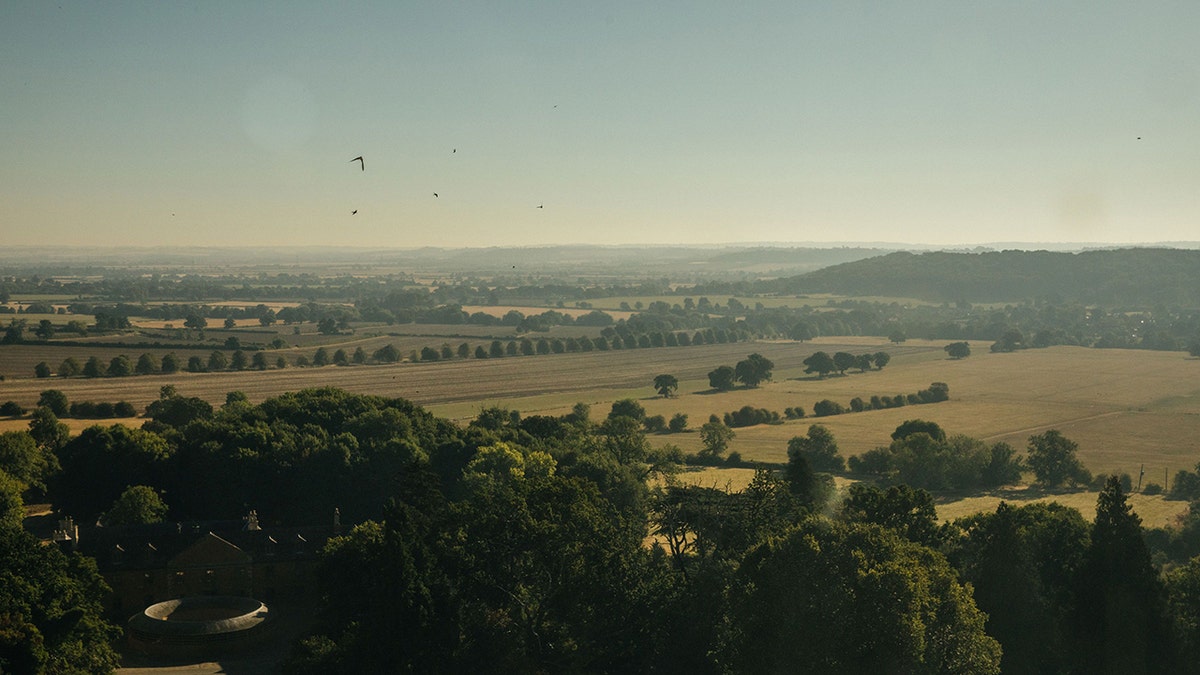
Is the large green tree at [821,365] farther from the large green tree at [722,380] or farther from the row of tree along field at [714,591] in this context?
the row of tree along field at [714,591]

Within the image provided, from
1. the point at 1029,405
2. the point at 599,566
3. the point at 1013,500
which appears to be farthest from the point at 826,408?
the point at 599,566

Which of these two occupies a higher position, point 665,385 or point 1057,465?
point 1057,465

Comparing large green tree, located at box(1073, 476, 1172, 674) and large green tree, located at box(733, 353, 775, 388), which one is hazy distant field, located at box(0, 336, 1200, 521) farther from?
large green tree, located at box(1073, 476, 1172, 674)

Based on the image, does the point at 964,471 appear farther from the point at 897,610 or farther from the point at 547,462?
the point at 897,610

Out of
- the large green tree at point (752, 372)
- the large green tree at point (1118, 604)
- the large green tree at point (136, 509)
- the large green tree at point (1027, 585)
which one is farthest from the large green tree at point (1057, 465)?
the large green tree at point (136, 509)

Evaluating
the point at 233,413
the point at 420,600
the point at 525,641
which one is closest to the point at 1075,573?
the point at 525,641

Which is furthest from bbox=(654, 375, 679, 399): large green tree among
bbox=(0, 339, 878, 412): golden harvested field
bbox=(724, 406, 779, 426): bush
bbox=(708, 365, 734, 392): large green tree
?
bbox=(724, 406, 779, 426): bush

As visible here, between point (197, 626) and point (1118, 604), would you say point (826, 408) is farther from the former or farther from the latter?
point (1118, 604)

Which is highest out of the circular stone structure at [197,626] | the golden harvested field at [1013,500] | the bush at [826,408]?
the circular stone structure at [197,626]
